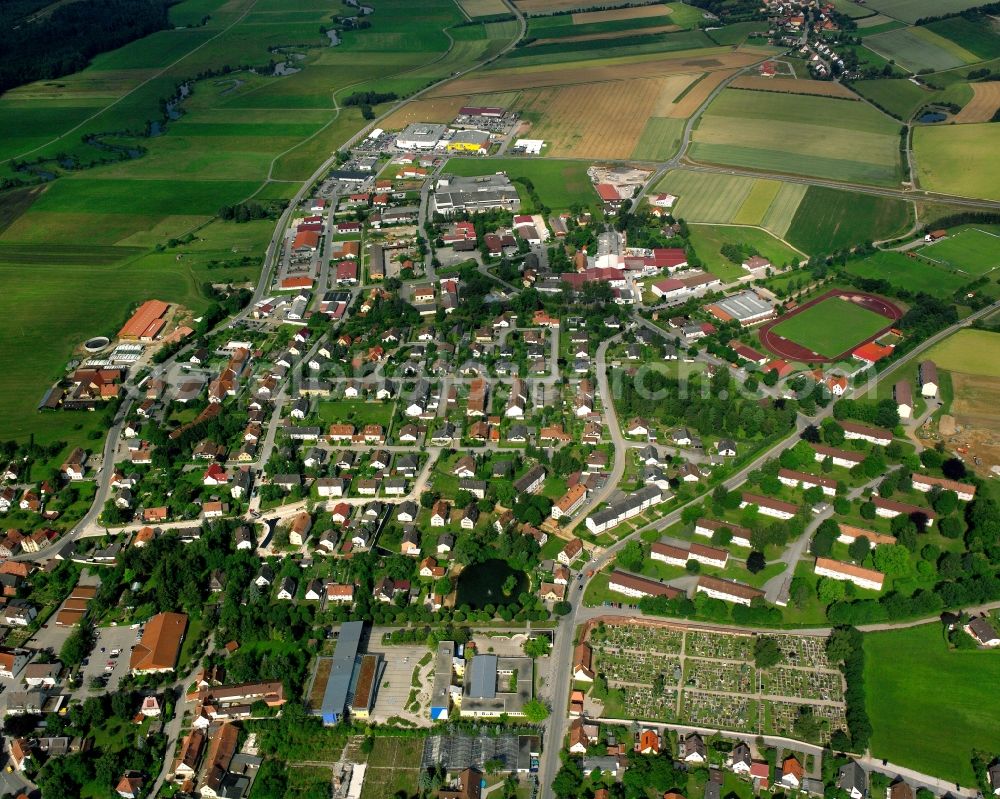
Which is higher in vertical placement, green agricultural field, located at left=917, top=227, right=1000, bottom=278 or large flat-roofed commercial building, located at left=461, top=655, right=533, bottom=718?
green agricultural field, located at left=917, top=227, right=1000, bottom=278

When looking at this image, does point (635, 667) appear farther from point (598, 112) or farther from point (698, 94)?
point (698, 94)

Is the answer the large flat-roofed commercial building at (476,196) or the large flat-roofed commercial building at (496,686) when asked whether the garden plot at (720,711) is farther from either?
the large flat-roofed commercial building at (476,196)

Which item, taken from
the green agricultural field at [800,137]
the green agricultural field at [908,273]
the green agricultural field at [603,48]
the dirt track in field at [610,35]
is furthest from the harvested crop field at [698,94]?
the green agricultural field at [908,273]

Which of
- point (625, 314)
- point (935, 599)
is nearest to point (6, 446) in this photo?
point (625, 314)

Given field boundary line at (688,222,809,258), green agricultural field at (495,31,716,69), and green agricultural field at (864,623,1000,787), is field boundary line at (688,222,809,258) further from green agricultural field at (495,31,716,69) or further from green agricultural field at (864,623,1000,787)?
green agricultural field at (495,31,716,69)

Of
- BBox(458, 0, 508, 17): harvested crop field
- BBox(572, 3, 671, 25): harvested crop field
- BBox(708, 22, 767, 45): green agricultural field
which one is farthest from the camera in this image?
BBox(458, 0, 508, 17): harvested crop field

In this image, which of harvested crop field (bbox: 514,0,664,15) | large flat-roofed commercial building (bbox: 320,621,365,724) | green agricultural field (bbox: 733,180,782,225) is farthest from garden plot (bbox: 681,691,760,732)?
harvested crop field (bbox: 514,0,664,15)

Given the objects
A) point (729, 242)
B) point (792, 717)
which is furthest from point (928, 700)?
point (729, 242)
